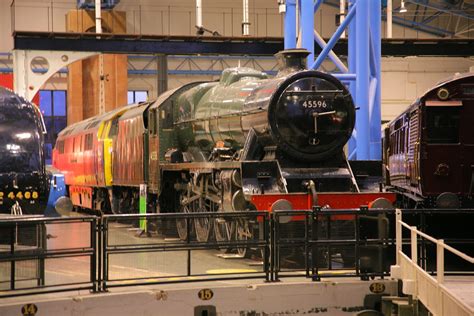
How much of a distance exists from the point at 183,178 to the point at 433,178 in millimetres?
6313

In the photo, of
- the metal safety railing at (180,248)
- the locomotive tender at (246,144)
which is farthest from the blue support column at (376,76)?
the metal safety railing at (180,248)

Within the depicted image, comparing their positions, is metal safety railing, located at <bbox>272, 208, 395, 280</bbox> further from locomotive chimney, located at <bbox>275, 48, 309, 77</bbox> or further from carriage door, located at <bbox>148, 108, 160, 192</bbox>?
carriage door, located at <bbox>148, 108, 160, 192</bbox>

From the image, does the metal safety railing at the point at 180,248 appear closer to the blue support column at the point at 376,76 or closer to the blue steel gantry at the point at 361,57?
the blue steel gantry at the point at 361,57

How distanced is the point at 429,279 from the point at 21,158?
32.0 ft

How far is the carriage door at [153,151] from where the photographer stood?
22000 mm

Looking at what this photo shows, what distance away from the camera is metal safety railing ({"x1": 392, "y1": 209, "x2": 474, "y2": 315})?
9.11 metres

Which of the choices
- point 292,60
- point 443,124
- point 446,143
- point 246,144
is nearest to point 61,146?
point 246,144

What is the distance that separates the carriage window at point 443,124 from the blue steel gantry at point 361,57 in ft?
18.0

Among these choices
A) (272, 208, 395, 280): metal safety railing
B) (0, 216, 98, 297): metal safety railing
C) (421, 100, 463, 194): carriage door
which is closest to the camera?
(0, 216, 98, 297): metal safety railing

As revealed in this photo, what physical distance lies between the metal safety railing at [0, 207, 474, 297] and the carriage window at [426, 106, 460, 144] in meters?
3.87

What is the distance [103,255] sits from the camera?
12.0m

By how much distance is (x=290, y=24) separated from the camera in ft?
81.8

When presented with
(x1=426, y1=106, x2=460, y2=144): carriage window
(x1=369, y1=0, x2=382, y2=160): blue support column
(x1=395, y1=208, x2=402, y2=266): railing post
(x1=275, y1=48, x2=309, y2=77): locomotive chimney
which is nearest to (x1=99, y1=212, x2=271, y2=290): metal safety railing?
(x1=395, y1=208, x2=402, y2=266): railing post

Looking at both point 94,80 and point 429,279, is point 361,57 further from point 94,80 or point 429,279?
point 94,80
